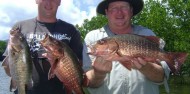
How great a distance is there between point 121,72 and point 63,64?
125 cm

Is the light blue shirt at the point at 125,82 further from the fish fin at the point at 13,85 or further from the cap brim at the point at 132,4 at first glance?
the fish fin at the point at 13,85

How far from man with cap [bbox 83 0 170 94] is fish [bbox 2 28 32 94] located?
100 centimetres

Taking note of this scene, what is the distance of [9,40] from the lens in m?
6.19

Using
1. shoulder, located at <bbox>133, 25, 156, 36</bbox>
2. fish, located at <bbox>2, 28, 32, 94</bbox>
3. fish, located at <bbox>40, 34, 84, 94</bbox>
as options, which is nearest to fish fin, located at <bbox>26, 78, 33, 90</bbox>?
fish, located at <bbox>2, 28, 32, 94</bbox>

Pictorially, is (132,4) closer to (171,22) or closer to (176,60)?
(176,60)

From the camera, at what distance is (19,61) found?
6.11 metres

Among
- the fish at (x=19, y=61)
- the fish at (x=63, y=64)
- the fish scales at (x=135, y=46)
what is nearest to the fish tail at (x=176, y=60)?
the fish scales at (x=135, y=46)

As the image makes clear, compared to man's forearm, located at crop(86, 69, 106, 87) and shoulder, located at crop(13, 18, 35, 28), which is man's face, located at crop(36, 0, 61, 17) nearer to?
shoulder, located at crop(13, 18, 35, 28)

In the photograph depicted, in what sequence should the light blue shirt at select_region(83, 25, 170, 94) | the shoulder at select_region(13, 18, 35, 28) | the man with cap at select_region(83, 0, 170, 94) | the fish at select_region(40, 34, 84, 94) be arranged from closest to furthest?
the fish at select_region(40, 34, 84, 94), the man with cap at select_region(83, 0, 170, 94), the light blue shirt at select_region(83, 25, 170, 94), the shoulder at select_region(13, 18, 35, 28)

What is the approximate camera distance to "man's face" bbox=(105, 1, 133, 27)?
659cm

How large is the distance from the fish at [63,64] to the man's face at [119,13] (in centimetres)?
122

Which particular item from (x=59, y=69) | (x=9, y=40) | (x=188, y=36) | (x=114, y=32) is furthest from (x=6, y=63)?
(x=188, y=36)

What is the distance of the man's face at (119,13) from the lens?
659cm

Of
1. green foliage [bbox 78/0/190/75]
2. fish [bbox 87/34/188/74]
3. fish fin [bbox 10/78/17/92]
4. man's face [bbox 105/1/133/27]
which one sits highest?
man's face [bbox 105/1/133/27]
